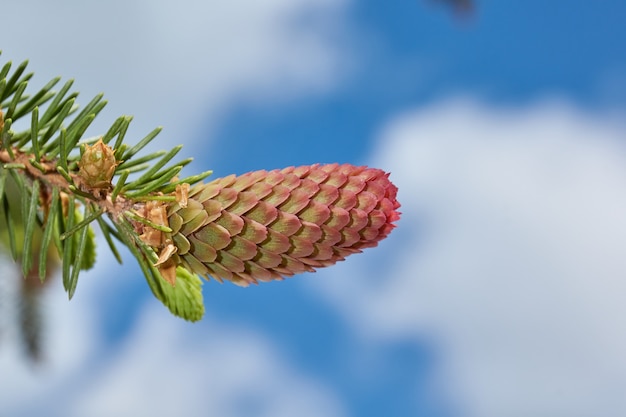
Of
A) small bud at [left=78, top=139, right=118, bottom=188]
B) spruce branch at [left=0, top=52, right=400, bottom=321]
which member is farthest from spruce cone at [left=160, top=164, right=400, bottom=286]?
small bud at [left=78, top=139, right=118, bottom=188]

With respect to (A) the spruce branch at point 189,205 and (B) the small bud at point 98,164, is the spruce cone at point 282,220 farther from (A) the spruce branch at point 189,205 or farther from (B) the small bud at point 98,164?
(B) the small bud at point 98,164

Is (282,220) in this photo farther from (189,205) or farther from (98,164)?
(98,164)

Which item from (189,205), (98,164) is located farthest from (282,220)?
(98,164)

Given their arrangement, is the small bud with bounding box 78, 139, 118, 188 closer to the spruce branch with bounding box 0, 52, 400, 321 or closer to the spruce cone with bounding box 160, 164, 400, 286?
the spruce branch with bounding box 0, 52, 400, 321

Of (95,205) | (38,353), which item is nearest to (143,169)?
(95,205)

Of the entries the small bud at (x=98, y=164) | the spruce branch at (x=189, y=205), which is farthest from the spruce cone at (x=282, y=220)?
the small bud at (x=98, y=164)
